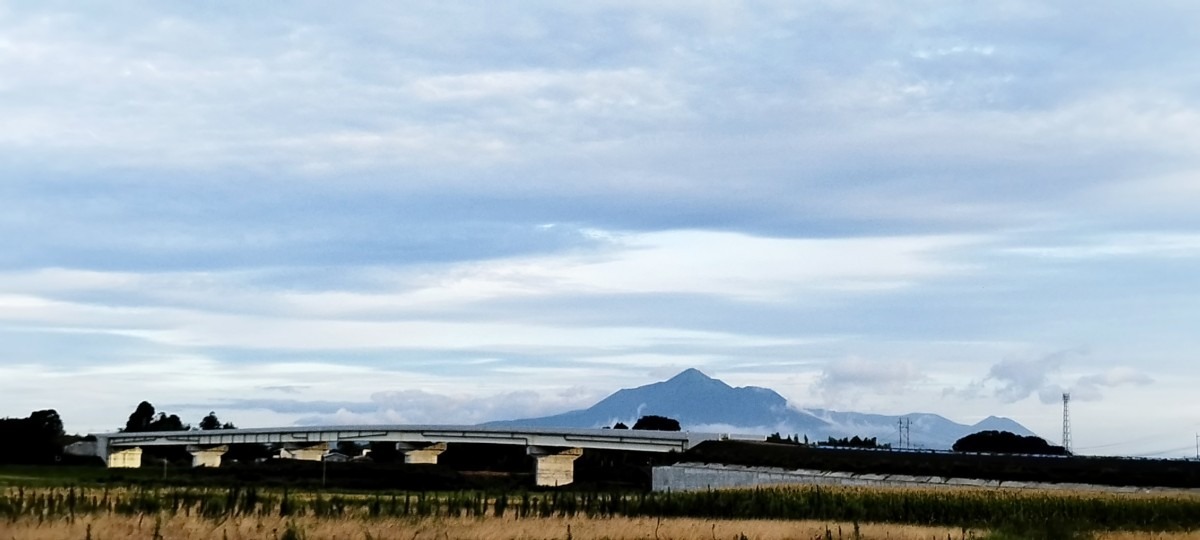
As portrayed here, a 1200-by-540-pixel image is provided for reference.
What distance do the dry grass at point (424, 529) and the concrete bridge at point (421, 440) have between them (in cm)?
8679

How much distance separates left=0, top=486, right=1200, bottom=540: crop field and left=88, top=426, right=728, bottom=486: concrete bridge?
227 feet

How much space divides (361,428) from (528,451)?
32907 mm

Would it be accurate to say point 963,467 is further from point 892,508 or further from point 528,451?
point 528,451

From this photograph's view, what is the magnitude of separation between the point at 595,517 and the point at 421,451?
116 metres

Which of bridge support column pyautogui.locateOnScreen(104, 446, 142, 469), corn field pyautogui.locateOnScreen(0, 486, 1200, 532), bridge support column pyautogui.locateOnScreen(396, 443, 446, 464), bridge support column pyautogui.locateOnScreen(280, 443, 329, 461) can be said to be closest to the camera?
corn field pyautogui.locateOnScreen(0, 486, 1200, 532)

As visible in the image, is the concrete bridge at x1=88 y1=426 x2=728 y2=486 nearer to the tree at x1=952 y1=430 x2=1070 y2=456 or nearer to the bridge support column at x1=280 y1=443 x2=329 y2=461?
the bridge support column at x1=280 y1=443 x2=329 y2=461

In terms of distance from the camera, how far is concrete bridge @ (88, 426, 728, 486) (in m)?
126

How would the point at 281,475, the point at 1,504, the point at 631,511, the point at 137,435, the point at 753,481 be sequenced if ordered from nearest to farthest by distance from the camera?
the point at 1,504
the point at 631,511
the point at 753,481
the point at 281,475
the point at 137,435

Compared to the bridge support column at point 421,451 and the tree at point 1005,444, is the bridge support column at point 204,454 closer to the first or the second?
the bridge support column at point 421,451

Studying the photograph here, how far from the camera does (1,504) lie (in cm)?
3059

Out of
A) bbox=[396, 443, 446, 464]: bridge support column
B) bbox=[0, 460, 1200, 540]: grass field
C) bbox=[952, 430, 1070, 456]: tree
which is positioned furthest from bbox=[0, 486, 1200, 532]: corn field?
bbox=[952, 430, 1070, 456]: tree

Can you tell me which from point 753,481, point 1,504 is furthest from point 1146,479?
point 1,504

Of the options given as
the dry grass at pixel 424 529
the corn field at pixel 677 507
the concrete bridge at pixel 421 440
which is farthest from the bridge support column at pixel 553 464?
the dry grass at pixel 424 529

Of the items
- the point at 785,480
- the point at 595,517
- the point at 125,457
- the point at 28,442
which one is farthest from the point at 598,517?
the point at 125,457
